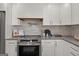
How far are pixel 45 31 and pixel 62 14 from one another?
0.70 m

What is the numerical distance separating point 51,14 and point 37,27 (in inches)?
23.5

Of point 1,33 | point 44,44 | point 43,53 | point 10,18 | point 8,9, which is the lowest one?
point 43,53

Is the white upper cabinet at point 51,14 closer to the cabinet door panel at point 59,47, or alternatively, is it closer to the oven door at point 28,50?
the cabinet door panel at point 59,47

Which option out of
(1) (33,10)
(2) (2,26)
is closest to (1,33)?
Result: (2) (2,26)

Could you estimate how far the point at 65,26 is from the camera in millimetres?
4051

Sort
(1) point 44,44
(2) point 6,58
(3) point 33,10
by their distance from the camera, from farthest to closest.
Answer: (3) point 33,10 < (1) point 44,44 < (2) point 6,58

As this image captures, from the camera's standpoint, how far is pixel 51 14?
3.86 metres

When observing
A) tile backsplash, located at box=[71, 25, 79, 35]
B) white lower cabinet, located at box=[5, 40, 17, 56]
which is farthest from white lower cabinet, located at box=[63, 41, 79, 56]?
white lower cabinet, located at box=[5, 40, 17, 56]

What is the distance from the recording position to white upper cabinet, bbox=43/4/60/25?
151 inches

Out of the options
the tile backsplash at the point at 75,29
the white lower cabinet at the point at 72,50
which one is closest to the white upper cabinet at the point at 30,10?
the tile backsplash at the point at 75,29

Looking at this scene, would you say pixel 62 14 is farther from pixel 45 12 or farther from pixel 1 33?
pixel 1 33

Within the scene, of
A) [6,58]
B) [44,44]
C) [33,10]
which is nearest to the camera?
[6,58]

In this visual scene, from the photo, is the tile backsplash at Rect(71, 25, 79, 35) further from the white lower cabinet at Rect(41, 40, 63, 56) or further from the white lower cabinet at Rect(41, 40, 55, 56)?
the white lower cabinet at Rect(41, 40, 55, 56)

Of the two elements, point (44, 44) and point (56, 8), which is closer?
point (44, 44)
